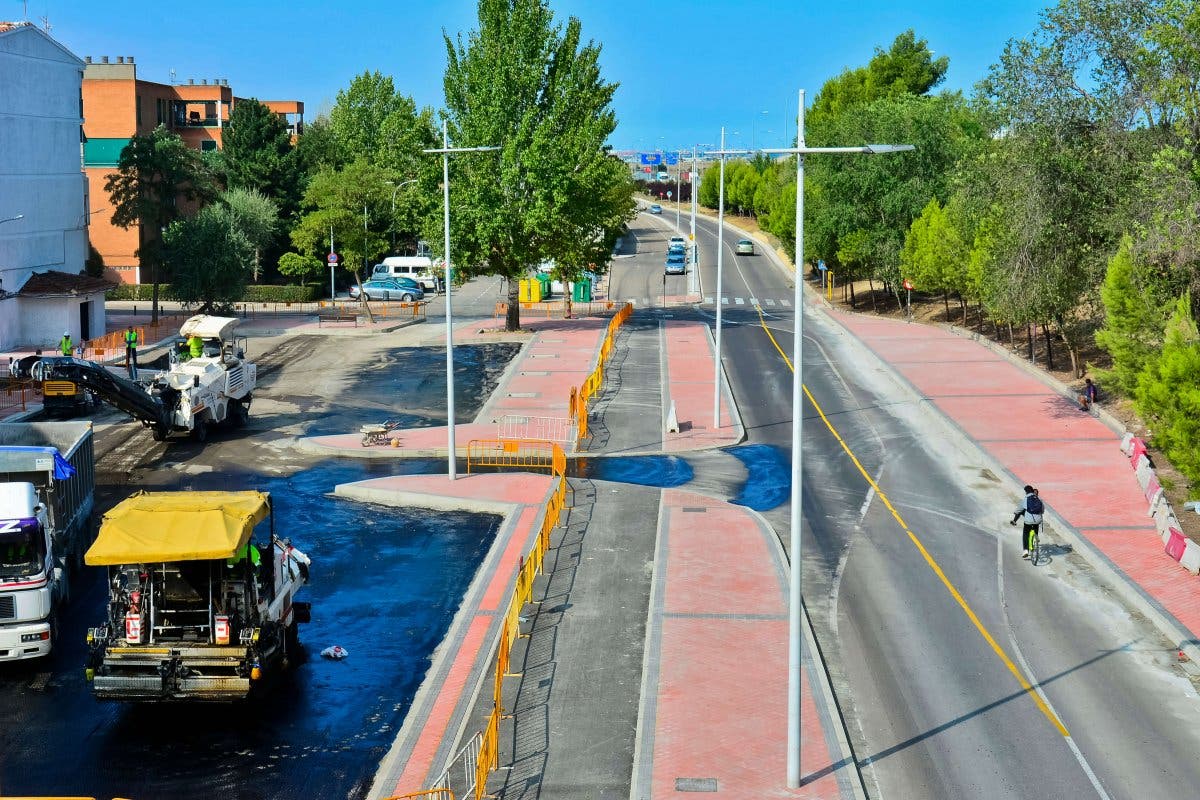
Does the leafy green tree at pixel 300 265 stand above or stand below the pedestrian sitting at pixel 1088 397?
above

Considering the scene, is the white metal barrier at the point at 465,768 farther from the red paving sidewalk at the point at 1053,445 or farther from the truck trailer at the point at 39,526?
the red paving sidewalk at the point at 1053,445

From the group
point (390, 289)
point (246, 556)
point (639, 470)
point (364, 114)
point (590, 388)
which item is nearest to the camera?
point (246, 556)

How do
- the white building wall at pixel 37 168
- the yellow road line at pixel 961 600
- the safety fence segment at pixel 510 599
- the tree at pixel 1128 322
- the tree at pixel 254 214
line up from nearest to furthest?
the safety fence segment at pixel 510 599 → the yellow road line at pixel 961 600 → the tree at pixel 1128 322 → the white building wall at pixel 37 168 → the tree at pixel 254 214

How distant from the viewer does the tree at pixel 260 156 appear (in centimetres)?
8431

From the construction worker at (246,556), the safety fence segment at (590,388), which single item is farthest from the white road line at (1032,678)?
the safety fence segment at (590,388)

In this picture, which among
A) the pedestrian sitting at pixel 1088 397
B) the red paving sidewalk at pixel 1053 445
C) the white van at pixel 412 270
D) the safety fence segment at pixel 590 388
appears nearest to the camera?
the red paving sidewalk at pixel 1053 445

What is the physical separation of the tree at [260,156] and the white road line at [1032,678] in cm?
6696

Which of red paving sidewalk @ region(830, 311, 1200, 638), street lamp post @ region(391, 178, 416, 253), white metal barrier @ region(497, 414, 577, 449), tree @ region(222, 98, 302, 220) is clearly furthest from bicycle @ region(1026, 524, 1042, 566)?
tree @ region(222, 98, 302, 220)

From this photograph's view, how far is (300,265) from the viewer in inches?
2908

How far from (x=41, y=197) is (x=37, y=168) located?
4.33 feet

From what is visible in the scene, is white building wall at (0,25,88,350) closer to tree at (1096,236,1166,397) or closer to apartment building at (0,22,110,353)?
apartment building at (0,22,110,353)

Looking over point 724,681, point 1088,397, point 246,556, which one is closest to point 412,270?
point 1088,397

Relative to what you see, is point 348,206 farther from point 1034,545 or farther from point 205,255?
point 1034,545

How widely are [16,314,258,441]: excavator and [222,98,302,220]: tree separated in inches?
1844
